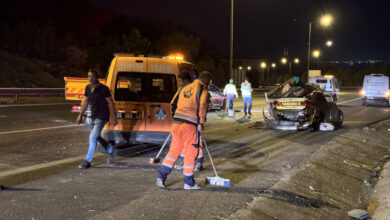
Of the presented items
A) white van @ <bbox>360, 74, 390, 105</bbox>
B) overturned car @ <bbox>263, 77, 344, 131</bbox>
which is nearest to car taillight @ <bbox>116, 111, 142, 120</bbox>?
overturned car @ <bbox>263, 77, 344, 131</bbox>

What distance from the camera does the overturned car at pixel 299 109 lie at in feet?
42.3

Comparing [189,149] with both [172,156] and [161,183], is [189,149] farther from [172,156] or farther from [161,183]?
[161,183]

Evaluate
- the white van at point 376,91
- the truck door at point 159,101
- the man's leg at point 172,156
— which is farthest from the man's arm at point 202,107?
the white van at point 376,91

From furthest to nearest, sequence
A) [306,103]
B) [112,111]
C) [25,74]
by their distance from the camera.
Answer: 1. [25,74]
2. [306,103]
3. [112,111]

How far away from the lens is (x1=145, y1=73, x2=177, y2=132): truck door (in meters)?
8.29

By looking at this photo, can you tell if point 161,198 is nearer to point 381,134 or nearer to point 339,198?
point 339,198

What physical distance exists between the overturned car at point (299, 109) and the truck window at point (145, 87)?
5664mm

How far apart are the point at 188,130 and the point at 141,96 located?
276 centimetres

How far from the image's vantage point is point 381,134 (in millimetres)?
13383

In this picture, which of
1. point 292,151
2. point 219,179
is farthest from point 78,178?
point 292,151

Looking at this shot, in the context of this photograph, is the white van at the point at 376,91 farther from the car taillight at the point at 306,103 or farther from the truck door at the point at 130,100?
the truck door at the point at 130,100

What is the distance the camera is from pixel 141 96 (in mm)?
8391

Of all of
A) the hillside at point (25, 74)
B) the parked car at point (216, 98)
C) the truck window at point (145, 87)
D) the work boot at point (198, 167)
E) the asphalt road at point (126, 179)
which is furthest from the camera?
the hillside at point (25, 74)

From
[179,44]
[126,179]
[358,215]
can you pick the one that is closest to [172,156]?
[126,179]
